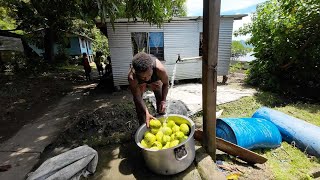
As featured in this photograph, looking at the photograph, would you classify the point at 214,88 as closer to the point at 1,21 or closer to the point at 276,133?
the point at 276,133

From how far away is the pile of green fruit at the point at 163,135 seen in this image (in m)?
2.45

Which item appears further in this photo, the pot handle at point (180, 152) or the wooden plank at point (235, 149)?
the wooden plank at point (235, 149)

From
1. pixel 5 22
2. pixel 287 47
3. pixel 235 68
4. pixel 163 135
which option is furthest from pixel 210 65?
pixel 5 22

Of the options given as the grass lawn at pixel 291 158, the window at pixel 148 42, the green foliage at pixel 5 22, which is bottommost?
the grass lawn at pixel 291 158

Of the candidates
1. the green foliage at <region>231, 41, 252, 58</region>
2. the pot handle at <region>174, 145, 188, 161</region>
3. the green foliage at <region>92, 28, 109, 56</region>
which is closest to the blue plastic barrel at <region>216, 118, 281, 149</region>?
the pot handle at <region>174, 145, 188, 161</region>

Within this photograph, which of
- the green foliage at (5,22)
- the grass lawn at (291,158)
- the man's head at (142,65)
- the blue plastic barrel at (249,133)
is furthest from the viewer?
the green foliage at (5,22)

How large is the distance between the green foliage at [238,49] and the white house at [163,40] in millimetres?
6826

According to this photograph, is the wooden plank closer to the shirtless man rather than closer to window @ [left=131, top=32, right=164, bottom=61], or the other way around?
the shirtless man

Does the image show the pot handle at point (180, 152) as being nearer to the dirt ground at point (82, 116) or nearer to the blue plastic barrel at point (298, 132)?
the dirt ground at point (82, 116)

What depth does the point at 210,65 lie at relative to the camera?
2.49m

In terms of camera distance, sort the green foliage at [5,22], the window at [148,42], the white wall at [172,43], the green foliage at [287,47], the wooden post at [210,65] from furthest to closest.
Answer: the green foliage at [5,22]
the window at [148,42]
the white wall at [172,43]
the green foliage at [287,47]
the wooden post at [210,65]

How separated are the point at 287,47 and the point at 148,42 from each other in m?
5.81

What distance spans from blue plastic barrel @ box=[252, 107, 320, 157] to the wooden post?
2.18m

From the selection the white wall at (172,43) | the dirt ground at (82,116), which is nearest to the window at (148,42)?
the white wall at (172,43)
